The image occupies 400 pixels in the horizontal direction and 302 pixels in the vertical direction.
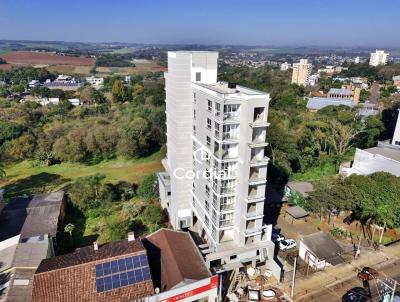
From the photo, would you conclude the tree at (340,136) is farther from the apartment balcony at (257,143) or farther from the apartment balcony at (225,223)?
the apartment balcony at (257,143)

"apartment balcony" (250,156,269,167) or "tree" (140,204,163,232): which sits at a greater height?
"apartment balcony" (250,156,269,167)

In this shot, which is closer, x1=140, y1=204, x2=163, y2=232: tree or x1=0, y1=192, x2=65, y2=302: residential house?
x1=0, y1=192, x2=65, y2=302: residential house

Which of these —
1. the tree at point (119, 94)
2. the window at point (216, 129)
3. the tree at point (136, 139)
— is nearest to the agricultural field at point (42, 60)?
the tree at point (119, 94)

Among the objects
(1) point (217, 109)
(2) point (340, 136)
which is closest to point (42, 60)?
(2) point (340, 136)

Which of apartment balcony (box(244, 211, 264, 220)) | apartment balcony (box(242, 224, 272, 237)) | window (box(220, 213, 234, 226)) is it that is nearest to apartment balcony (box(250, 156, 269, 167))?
apartment balcony (box(244, 211, 264, 220))

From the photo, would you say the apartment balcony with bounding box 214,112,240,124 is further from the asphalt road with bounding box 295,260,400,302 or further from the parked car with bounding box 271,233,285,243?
the asphalt road with bounding box 295,260,400,302

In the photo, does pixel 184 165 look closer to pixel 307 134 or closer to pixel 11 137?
pixel 307 134

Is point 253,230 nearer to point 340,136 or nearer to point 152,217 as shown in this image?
point 152,217

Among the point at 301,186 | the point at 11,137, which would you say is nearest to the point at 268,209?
the point at 301,186
